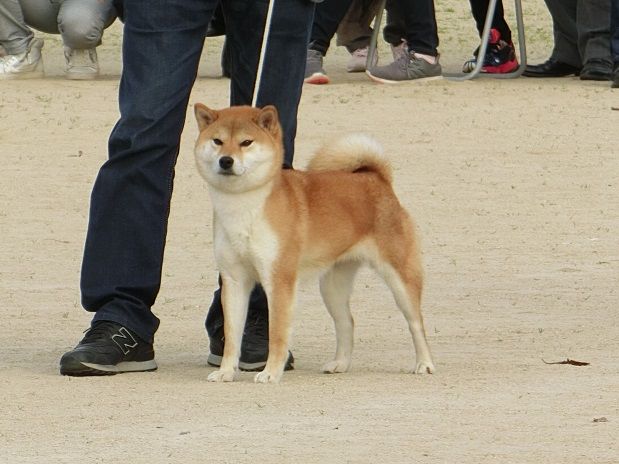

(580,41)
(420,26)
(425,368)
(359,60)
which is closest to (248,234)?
(425,368)

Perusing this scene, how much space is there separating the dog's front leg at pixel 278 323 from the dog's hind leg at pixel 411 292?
1.21ft

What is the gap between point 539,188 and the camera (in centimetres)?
877

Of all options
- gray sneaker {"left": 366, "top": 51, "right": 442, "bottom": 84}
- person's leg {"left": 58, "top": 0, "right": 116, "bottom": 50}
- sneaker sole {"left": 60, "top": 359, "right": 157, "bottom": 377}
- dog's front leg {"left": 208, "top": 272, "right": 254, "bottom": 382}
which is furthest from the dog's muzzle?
gray sneaker {"left": 366, "top": 51, "right": 442, "bottom": 84}

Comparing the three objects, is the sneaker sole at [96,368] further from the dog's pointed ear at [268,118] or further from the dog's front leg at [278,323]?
the dog's pointed ear at [268,118]

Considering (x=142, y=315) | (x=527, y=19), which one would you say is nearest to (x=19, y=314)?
→ (x=142, y=315)

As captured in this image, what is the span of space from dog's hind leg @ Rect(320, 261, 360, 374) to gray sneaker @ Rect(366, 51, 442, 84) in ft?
21.7

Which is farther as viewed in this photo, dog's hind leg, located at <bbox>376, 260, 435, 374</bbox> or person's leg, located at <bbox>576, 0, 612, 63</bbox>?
person's leg, located at <bbox>576, 0, 612, 63</bbox>

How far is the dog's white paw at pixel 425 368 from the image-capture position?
16.8 ft

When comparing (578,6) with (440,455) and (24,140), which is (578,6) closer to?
(24,140)

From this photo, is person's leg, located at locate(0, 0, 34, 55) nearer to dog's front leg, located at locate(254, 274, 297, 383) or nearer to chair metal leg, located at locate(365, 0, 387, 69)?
chair metal leg, located at locate(365, 0, 387, 69)

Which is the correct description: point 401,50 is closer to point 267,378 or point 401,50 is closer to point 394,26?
point 394,26

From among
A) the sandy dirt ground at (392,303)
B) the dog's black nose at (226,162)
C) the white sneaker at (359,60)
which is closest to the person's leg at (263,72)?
the sandy dirt ground at (392,303)

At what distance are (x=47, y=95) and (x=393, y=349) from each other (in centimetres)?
603

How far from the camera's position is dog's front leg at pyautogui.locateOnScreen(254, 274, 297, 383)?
4941 millimetres
